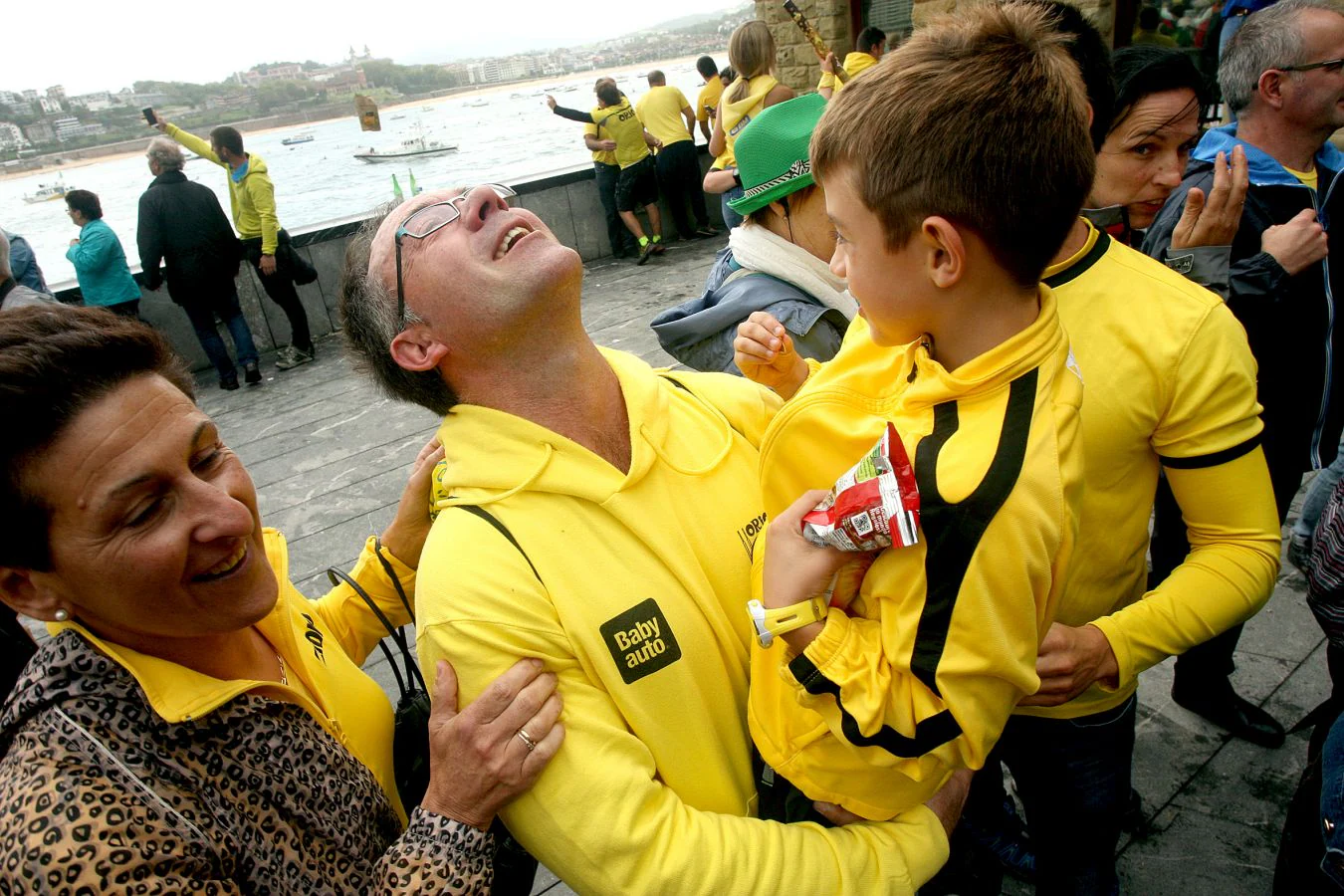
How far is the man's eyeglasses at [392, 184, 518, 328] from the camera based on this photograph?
5.24 ft

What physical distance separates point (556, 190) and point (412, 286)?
29.9 feet

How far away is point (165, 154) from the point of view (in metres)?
7.00

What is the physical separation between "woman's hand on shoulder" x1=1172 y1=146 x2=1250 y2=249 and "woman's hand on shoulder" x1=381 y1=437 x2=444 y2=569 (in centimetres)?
200

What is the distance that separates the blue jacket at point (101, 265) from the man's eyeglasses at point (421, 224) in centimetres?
657

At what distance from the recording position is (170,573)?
123cm

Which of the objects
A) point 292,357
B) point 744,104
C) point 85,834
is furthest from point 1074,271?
point 292,357

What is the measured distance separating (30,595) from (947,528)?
138cm

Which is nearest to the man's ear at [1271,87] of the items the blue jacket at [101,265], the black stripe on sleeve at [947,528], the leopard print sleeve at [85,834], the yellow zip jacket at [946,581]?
the yellow zip jacket at [946,581]

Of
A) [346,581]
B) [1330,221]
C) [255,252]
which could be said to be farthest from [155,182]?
[1330,221]

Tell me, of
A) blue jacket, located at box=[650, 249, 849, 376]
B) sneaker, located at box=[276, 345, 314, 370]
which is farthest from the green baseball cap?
sneaker, located at box=[276, 345, 314, 370]

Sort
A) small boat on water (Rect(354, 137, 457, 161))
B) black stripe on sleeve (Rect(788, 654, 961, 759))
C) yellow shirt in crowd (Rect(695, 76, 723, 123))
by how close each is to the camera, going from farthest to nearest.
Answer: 1. small boat on water (Rect(354, 137, 457, 161))
2. yellow shirt in crowd (Rect(695, 76, 723, 123))
3. black stripe on sleeve (Rect(788, 654, 961, 759))

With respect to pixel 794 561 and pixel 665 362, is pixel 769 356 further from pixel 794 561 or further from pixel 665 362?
pixel 665 362

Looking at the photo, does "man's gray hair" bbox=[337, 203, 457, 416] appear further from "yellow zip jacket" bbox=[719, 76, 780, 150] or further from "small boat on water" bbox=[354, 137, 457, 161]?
"small boat on water" bbox=[354, 137, 457, 161]

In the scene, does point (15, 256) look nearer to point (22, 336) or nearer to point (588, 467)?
point (22, 336)
